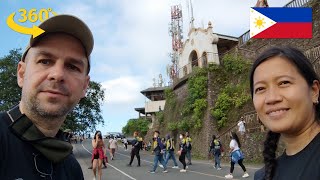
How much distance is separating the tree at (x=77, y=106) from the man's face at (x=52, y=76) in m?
29.0

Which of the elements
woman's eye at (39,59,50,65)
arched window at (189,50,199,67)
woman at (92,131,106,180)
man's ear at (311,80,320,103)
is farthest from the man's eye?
arched window at (189,50,199,67)

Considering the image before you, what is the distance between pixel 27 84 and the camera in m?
1.91

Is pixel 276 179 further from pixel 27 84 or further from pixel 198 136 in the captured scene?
pixel 198 136

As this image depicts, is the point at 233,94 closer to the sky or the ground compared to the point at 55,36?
closer to the sky

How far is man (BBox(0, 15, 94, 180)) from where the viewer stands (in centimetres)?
170

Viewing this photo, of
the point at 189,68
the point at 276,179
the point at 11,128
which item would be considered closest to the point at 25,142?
the point at 11,128

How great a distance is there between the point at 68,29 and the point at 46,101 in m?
0.42

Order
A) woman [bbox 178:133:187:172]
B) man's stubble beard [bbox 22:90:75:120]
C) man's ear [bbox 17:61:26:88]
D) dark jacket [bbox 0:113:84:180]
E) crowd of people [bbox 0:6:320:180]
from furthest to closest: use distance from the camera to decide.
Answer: woman [bbox 178:133:187:172], man's ear [bbox 17:61:26:88], man's stubble beard [bbox 22:90:75:120], crowd of people [bbox 0:6:320:180], dark jacket [bbox 0:113:84:180]

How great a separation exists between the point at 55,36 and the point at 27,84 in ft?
0.97

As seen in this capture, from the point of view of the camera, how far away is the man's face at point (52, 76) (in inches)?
73.6

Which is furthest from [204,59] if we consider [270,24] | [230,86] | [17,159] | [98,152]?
[17,159]

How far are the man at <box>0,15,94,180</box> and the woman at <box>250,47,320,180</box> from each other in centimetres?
105

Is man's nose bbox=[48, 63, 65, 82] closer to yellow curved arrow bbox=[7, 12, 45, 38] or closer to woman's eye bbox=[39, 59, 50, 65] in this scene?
woman's eye bbox=[39, 59, 50, 65]

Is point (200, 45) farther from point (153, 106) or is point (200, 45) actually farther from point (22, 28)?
point (153, 106)
